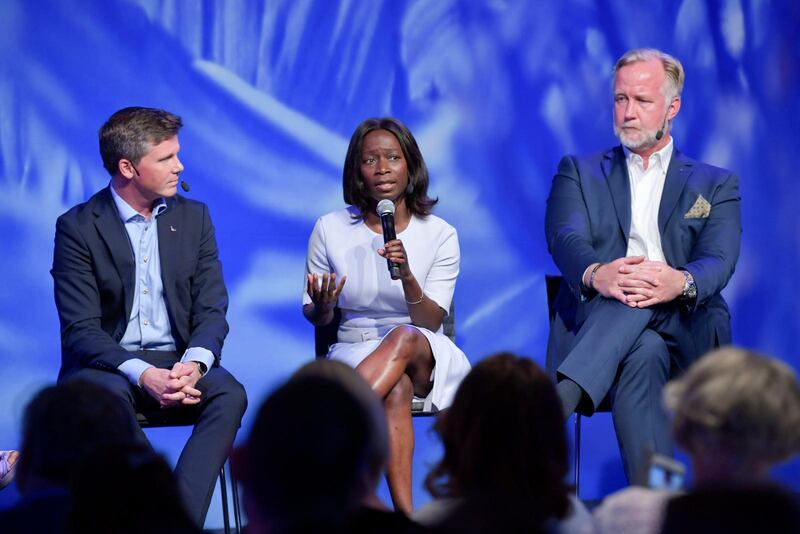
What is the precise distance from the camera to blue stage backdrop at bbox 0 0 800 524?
15.0 ft

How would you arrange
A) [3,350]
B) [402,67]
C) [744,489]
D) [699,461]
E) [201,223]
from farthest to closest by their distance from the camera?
[402,67], [3,350], [201,223], [699,461], [744,489]

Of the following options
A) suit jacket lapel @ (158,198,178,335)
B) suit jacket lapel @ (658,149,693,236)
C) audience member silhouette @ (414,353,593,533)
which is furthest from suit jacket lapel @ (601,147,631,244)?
audience member silhouette @ (414,353,593,533)

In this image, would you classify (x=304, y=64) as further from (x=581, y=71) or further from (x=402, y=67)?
(x=581, y=71)

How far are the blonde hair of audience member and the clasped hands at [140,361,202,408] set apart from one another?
1980 millimetres

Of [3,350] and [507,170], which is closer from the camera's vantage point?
[3,350]

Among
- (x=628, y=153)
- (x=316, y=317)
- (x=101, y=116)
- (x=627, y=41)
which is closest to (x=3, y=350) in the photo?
(x=101, y=116)

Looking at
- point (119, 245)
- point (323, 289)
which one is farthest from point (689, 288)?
point (119, 245)

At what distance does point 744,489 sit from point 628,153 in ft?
8.77

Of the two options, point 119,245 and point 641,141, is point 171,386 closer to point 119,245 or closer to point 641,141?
point 119,245

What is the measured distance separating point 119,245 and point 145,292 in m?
0.17

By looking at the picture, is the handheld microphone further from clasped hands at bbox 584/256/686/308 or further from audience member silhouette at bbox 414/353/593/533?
audience member silhouette at bbox 414/353/593/533

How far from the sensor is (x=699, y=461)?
1.69 meters

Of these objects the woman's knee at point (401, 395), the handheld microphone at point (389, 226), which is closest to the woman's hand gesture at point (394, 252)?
the handheld microphone at point (389, 226)

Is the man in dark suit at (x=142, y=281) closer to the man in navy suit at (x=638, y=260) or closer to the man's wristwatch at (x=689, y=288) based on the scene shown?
the man in navy suit at (x=638, y=260)
